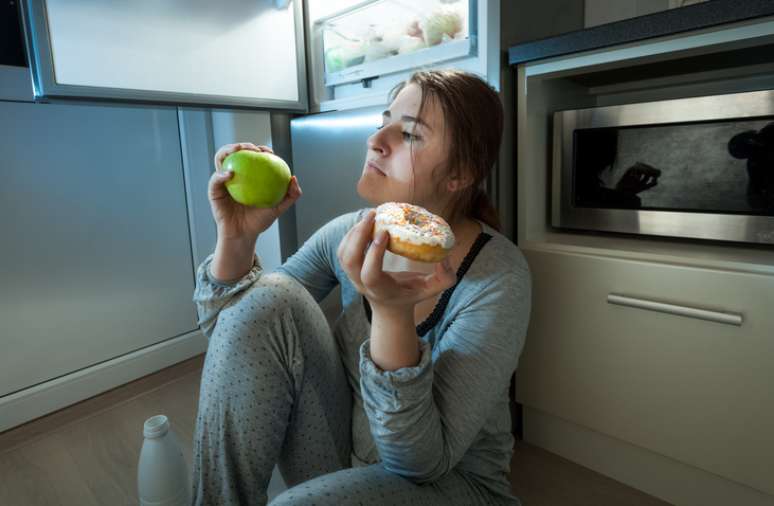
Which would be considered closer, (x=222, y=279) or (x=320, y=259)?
(x=222, y=279)

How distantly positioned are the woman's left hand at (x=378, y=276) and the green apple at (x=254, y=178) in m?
0.26

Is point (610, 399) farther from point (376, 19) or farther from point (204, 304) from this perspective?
point (376, 19)

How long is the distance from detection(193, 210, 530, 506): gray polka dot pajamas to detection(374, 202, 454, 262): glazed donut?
118 millimetres

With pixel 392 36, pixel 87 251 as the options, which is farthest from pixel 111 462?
pixel 392 36

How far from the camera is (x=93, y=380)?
4.91ft

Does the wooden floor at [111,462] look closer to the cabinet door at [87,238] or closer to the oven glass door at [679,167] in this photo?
the cabinet door at [87,238]

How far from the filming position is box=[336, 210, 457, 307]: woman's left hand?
0.52 metres

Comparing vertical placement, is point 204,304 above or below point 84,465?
above

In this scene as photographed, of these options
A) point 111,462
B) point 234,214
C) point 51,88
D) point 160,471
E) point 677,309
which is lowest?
point 111,462

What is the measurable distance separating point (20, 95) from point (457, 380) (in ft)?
4.51

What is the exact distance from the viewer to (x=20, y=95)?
1.28 metres

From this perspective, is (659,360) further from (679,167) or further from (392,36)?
(392,36)

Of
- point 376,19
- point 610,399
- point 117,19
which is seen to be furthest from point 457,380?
point 376,19

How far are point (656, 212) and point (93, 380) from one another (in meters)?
1.62
